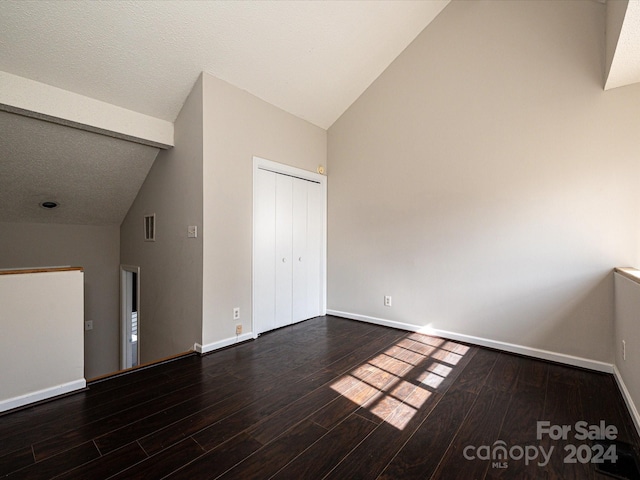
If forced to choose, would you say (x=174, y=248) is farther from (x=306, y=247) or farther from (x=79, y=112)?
(x=306, y=247)

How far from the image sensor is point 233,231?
10.2ft

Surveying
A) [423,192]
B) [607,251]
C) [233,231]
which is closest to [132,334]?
[233,231]

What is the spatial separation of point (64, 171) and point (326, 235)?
3.16 m

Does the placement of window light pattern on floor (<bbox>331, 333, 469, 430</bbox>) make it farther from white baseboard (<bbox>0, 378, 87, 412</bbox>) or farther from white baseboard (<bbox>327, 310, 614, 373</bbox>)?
white baseboard (<bbox>0, 378, 87, 412</bbox>)

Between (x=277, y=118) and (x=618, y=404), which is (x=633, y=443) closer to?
(x=618, y=404)

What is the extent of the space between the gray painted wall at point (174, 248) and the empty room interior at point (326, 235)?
→ 0.04m

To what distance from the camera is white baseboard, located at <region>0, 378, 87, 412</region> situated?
1908 millimetres

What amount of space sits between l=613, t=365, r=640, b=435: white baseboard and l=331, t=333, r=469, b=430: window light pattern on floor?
1076 mm

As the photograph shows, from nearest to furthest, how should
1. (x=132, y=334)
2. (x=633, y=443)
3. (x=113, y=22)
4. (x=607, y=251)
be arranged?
(x=633, y=443), (x=113, y=22), (x=607, y=251), (x=132, y=334)

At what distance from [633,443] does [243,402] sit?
2.29 m

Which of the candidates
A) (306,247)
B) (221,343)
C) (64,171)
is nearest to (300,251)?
(306,247)

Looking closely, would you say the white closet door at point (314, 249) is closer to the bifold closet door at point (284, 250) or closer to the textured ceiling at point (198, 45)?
the bifold closet door at point (284, 250)

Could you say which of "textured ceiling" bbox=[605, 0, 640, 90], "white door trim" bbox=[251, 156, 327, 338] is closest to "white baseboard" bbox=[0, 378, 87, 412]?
"white door trim" bbox=[251, 156, 327, 338]

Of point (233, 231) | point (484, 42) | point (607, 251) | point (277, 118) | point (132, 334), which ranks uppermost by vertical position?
point (484, 42)
